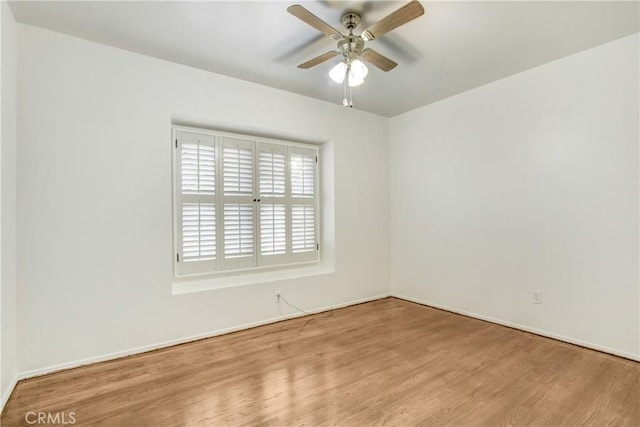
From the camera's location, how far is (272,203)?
3.76 meters

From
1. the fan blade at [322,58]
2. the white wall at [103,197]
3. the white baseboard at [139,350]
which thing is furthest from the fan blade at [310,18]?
the white baseboard at [139,350]

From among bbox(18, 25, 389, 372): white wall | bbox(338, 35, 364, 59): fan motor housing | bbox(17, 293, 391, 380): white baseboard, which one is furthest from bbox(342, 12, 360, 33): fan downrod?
bbox(17, 293, 391, 380): white baseboard

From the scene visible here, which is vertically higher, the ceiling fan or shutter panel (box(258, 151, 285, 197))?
the ceiling fan

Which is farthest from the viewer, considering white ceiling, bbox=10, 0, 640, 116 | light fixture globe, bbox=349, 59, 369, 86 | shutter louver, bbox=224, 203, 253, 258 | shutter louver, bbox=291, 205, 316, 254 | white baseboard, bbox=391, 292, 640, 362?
shutter louver, bbox=291, 205, 316, 254

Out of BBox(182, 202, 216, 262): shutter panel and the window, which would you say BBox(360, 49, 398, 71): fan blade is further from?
BBox(182, 202, 216, 262): shutter panel

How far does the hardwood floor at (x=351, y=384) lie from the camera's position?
5.98 ft

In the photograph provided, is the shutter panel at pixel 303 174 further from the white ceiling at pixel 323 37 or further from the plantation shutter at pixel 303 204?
the white ceiling at pixel 323 37

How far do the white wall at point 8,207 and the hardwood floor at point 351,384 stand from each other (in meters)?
0.26

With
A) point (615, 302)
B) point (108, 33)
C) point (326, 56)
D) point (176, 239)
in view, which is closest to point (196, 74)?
point (108, 33)

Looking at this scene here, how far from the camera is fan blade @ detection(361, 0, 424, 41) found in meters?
1.78

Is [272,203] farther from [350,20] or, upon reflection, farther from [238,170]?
[350,20]

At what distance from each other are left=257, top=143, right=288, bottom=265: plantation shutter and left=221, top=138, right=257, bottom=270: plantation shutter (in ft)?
0.35

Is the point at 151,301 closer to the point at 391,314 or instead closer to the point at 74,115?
the point at 74,115

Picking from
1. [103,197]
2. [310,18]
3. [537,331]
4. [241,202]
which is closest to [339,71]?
[310,18]
